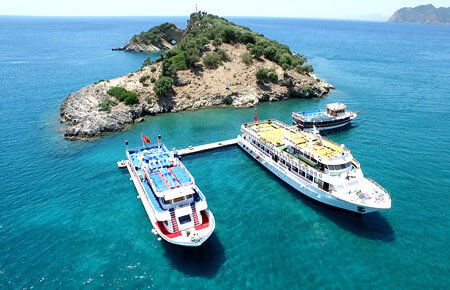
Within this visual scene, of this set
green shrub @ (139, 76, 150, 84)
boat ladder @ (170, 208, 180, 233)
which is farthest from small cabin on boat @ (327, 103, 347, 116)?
green shrub @ (139, 76, 150, 84)

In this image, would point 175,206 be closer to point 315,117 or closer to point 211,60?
point 315,117

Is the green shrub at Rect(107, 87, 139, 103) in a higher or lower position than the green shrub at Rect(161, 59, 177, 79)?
lower

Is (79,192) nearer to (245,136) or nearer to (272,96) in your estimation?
(245,136)

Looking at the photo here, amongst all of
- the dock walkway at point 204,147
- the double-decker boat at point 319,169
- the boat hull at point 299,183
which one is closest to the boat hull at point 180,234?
the boat hull at point 299,183

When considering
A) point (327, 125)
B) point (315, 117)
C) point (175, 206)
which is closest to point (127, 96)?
point (315, 117)

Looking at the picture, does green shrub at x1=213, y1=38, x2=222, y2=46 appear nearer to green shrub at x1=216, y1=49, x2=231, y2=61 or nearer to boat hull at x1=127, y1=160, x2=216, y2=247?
green shrub at x1=216, y1=49, x2=231, y2=61
